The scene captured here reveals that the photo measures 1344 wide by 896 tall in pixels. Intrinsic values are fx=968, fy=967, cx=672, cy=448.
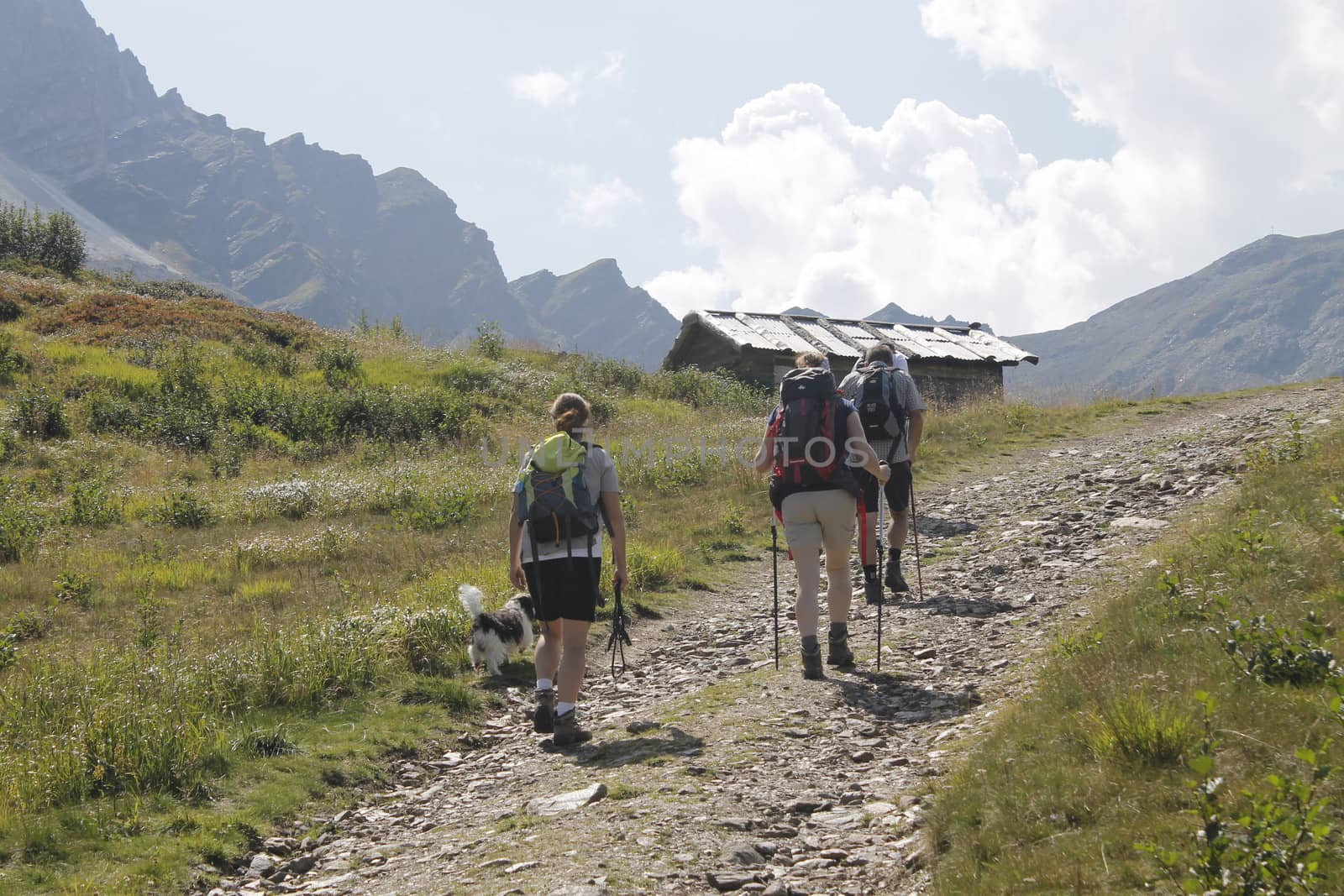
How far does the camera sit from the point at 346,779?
21.0 ft

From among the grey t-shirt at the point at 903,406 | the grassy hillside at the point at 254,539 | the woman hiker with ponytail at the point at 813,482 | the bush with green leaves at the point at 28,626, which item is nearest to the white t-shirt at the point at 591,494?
the woman hiker with ponytail at the point at 813,482

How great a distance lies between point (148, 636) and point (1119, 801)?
8312 mm

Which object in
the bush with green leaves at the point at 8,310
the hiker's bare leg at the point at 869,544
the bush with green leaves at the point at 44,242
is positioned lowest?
the hiker's bare leg at the point at 869,544

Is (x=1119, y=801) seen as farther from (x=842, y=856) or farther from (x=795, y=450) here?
(x=795, y=450)

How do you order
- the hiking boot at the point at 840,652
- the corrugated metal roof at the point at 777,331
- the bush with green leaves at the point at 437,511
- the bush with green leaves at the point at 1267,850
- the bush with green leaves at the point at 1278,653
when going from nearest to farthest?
1. the bush with green leaves at the point at 1267,850
2. the bush with green leaves at the point at 1278,653
3. the hiking boot at the point at 840,652
4. the bush with green leaves at the point at 437,511
5. the corrugated metal roof at the point at 777,331

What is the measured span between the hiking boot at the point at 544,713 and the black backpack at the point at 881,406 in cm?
441

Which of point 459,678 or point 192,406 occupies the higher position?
point 192,406

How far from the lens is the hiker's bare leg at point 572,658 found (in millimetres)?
6523

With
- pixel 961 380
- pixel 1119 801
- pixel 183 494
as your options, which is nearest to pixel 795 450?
pixel 1119 801

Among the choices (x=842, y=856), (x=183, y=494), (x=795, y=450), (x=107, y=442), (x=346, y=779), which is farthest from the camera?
(x=107, y=442)

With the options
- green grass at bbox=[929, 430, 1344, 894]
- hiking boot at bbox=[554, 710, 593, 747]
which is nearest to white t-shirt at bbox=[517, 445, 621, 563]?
hiking boot at bbox=[554, 710, 593, 747]

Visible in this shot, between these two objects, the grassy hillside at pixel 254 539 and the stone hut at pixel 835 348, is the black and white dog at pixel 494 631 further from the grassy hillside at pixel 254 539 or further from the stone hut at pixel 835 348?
the stone hut at pixel 835 348

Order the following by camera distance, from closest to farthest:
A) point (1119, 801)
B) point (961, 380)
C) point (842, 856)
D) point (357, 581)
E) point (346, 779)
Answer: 1. point (1119, 801)
2. point (842, 856)
3. point (346, 779)
4. point (357, 581)
5. point (961, 380)

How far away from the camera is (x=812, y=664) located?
7188mm
